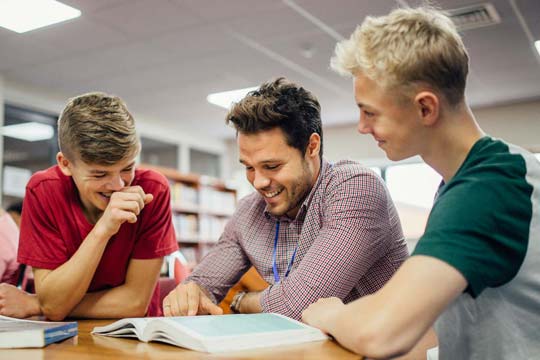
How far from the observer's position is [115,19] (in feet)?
14.0

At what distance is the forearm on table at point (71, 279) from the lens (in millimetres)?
1559

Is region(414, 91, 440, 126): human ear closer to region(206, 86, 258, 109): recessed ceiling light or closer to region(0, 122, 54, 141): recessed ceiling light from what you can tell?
region(206, 86, 258, 109): recessed ceiling light

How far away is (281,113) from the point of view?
163 centimetres

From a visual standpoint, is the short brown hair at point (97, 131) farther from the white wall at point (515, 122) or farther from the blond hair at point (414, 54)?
the white wall at point (515, 122)

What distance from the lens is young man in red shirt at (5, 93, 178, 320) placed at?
5.15 feet

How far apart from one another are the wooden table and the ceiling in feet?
10.9

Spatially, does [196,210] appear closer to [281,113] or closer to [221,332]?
[281,113]

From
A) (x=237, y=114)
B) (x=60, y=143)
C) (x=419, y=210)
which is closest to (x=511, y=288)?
(x=237, y=114)

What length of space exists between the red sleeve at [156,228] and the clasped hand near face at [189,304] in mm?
214

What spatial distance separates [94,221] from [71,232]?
0.08m

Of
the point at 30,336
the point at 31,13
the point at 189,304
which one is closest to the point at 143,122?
the point at 31,13

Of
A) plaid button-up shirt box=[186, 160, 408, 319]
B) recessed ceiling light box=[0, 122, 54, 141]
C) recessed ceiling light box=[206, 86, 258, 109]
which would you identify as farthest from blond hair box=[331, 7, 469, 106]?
recessed ceiling light box=[0, 122, 54, 141]

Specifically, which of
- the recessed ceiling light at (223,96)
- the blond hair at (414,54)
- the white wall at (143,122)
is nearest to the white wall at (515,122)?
the recessed ceiling light at (223,96)

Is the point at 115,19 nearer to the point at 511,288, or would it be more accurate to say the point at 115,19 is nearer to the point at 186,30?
the point at 186,30
